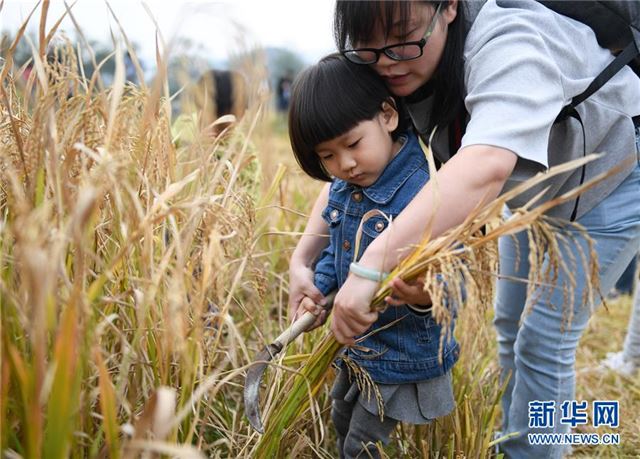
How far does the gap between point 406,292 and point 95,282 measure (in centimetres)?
47

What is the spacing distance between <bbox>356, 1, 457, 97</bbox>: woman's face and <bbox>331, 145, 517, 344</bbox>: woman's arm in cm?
26

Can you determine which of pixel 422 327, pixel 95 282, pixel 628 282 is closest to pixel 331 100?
pixel 422 327

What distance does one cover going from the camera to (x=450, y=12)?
1177 mm

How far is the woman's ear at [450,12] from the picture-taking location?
116 centimetres

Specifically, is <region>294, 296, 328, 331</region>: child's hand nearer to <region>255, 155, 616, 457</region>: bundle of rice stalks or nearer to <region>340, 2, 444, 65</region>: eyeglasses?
<region>255, 155, 616, 457</region>: bundle of rice stalks

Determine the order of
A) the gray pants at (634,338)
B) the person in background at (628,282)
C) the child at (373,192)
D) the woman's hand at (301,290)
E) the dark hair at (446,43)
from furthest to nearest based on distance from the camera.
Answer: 1. the person in background at (628,282)
2. the gray pants at (634,338)
3. the woman's hand at (301,290)
4. the child at (373,192)
5. the dark hair at (446,43)

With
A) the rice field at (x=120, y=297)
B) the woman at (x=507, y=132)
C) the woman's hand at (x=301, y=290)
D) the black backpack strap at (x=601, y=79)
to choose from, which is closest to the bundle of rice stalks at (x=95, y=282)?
the rice field at (x=120, y=297)

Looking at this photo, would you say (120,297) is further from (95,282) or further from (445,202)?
(445,202)

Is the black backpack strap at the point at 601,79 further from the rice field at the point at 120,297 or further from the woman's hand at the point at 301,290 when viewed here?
Result: the woman's hand at the point at 301,290

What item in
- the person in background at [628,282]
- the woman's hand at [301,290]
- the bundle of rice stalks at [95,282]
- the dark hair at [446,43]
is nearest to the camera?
the bundle of rice stalks at [95,282]

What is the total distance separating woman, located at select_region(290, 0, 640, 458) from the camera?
986mm

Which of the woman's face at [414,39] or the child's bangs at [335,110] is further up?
the woman's face at [414,39]

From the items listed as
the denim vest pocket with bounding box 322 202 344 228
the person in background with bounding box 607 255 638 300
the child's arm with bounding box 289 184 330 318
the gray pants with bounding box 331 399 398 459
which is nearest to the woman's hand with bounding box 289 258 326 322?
the child's arm with bounding box 289 184 330 318

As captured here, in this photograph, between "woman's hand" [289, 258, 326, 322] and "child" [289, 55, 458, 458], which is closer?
"child" [289, 55, 458, 458]
